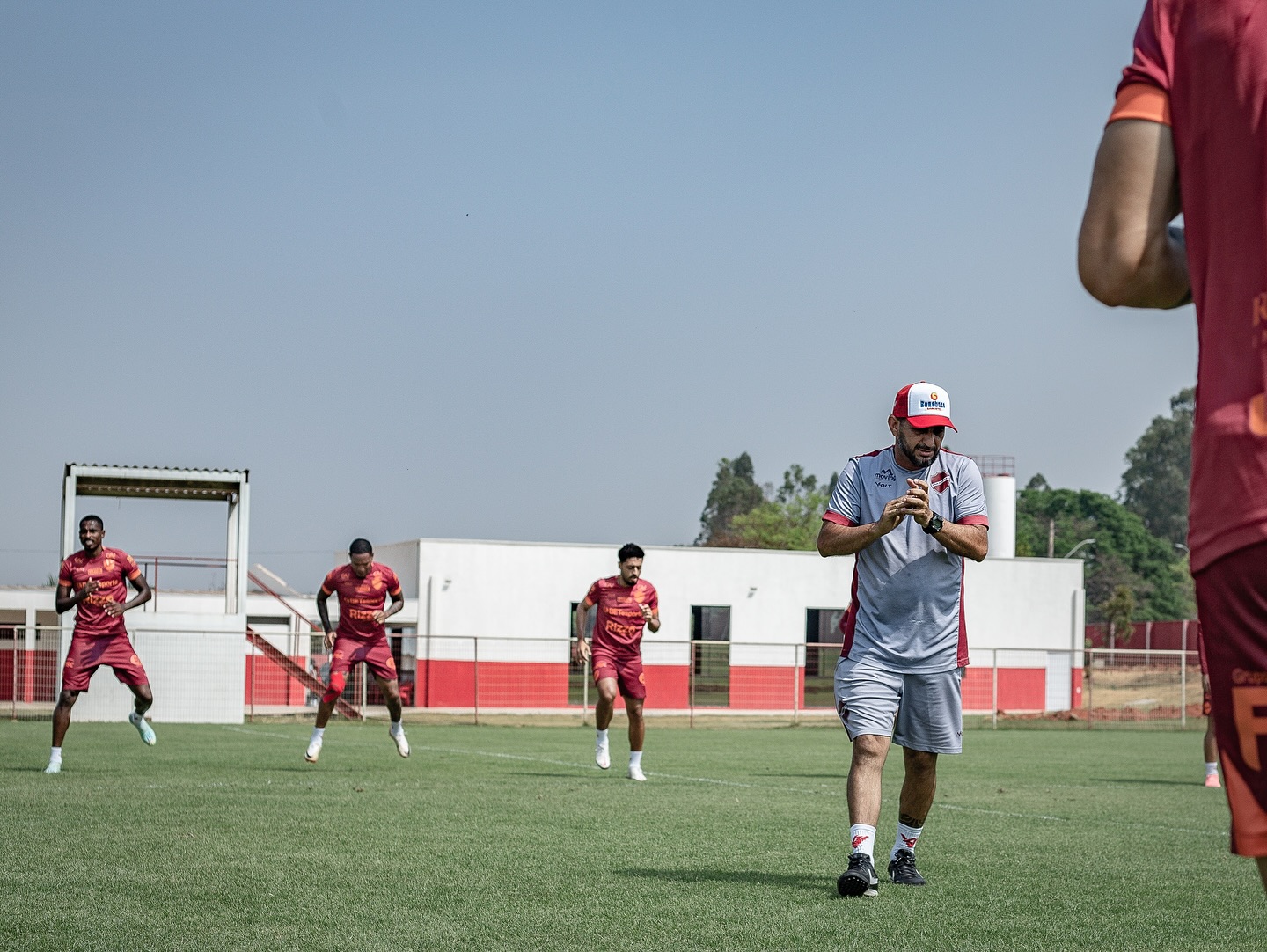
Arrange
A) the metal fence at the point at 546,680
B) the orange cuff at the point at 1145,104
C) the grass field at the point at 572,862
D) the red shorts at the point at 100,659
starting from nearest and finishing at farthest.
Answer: the orange cuff at the point at 1145,104 → the grass field at the point at 572,862 → the red shorts at the point at 100,659 → the metal fence at the point at 546,680

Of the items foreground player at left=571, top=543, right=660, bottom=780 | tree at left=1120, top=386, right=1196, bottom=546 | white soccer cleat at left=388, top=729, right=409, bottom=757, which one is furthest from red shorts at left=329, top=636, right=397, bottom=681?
tree at left=1120, top=386, right=1196, bottom=546

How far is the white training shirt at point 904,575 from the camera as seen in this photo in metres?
7.12

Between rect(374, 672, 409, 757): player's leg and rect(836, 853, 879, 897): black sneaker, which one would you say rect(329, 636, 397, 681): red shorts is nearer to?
rect(374, 672, 409, 757): player's leg

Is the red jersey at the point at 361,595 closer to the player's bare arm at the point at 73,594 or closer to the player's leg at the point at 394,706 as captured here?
the player's leg at the point at 394,706

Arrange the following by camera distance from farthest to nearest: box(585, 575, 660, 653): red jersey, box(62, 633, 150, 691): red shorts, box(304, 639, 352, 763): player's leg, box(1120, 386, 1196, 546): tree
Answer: box(1120, 386, 1196, 546): tree, box(585, 575, 660, 653): red jersey, box(304, 639, 352, 763): player's leg, box(62, 633, 150, 691): red shorts

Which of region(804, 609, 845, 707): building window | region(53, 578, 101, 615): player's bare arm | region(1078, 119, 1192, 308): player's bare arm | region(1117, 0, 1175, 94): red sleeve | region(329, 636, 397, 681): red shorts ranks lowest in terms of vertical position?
region(804, 609, 845, 707): building window

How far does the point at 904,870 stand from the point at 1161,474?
149746 mm

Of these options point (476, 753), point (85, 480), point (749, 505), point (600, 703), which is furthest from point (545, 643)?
point (749, 505)

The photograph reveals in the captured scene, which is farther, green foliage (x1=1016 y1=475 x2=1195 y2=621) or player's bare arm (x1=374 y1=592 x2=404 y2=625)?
green foliage (x1=1016 y1=475 x2=1195 y2=621)

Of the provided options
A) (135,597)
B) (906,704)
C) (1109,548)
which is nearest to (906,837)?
(906,704)

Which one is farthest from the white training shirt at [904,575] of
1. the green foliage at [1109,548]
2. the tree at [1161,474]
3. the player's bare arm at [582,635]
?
the tree at [1161,474]

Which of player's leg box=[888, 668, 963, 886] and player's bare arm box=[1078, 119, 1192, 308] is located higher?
player's bare arm box=[1078, 119, 1192, 308]

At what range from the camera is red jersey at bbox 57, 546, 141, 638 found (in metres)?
14.2

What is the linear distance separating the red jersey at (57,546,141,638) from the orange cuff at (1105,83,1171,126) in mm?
13281
